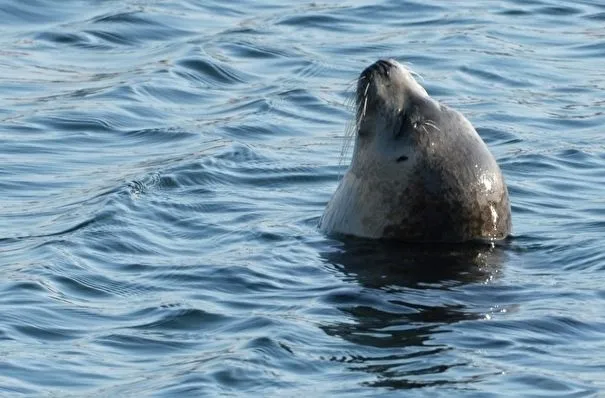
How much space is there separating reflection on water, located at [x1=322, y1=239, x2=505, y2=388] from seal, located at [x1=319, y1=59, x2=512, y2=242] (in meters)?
0.13

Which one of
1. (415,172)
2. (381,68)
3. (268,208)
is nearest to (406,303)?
(415,172)

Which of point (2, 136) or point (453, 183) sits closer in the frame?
point (453, 183)

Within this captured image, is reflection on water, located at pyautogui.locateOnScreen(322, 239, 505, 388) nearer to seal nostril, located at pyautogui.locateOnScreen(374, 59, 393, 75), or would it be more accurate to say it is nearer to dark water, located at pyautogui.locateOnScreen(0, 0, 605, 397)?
dark water, located at pyautogui.locateOnScreen(0, 0, 605, 397)

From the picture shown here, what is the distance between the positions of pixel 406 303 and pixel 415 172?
140 centimetres

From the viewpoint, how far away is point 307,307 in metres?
9.37

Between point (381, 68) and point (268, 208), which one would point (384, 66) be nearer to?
point (381, 68)

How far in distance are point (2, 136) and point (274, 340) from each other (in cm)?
595

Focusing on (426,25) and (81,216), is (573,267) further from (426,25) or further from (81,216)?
(426,25)

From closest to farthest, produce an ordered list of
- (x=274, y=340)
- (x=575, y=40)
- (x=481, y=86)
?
(x=274, y=340), (x=481, y=86), (x=575, y=40)

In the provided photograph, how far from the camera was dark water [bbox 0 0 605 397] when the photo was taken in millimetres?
8383

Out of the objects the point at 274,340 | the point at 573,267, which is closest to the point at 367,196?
the point at 573,267

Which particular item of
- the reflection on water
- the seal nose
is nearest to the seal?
the seal nose

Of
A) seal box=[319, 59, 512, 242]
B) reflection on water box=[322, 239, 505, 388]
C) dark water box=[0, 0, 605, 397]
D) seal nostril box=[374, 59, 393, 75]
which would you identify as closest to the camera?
reflection on water box=[322, 239, 505, 388]

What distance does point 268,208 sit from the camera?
39.5ft
